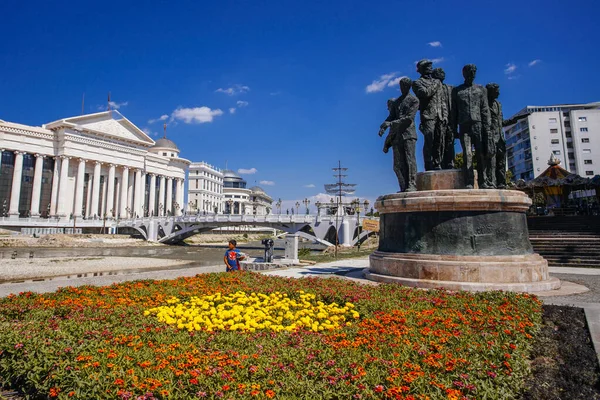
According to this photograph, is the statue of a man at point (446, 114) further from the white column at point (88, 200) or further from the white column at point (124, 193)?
the white column at point (124, 193)

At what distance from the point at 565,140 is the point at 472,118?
2757 inches

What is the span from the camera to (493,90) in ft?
36.3

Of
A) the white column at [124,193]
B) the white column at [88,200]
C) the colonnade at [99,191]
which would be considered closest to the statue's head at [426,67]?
the colonnade at [99,191]

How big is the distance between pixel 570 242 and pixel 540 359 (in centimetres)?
1794

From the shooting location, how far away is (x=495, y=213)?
9016 mm

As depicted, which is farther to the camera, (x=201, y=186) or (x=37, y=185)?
(x=201, y=186)

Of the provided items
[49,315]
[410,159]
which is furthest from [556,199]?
[49,315]

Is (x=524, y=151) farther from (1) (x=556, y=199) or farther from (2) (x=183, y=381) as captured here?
(2) (x=183, y=381)

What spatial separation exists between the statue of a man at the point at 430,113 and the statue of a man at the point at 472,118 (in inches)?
22.1

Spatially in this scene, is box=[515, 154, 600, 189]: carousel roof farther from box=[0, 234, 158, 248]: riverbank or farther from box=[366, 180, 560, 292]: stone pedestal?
box=[0, 234, 158, 248]: riverbank

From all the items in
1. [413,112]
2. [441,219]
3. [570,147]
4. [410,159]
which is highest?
[570,147]

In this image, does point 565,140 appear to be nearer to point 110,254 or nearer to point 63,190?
point 110,254

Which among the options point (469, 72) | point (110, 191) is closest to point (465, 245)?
point (469, 72)

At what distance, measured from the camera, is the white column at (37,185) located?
68.5 metres
